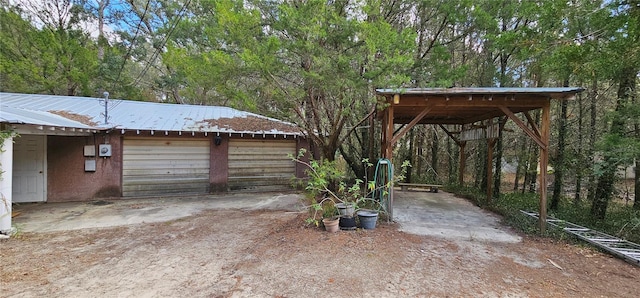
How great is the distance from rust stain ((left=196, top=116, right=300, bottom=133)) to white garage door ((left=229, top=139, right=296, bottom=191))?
0.44 metres

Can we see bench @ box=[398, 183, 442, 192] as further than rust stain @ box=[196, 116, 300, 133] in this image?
Yes

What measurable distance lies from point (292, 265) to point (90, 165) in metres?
6.46

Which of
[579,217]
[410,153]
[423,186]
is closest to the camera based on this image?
[579,217]

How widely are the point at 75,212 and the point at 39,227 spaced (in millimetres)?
1126

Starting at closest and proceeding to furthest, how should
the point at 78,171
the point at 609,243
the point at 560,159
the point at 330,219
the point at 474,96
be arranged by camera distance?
the point at 609,243, the point at 330,219, the point at 474,96, the point at 560,159, the point at 78,171

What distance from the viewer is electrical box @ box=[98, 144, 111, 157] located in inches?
274

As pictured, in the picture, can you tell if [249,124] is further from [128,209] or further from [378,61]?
[378,61]

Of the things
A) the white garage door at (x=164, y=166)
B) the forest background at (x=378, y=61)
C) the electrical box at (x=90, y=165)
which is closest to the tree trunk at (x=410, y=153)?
the forest background at (x=378, y=61)

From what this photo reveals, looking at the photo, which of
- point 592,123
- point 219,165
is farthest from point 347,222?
point 592,123

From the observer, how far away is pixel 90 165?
6.88 meters

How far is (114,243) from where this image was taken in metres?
3.95

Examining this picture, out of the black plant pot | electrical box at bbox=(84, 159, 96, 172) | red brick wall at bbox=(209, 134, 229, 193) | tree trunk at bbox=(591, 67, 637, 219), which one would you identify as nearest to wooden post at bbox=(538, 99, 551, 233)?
tree trunk at bbox=(591, 67, 637, 219)

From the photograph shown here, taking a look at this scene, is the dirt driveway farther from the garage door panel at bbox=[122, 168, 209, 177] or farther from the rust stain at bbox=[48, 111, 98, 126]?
the rust stain at bbox=[48, 111, 98, 126]

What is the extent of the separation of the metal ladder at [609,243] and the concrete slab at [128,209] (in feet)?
15.5
